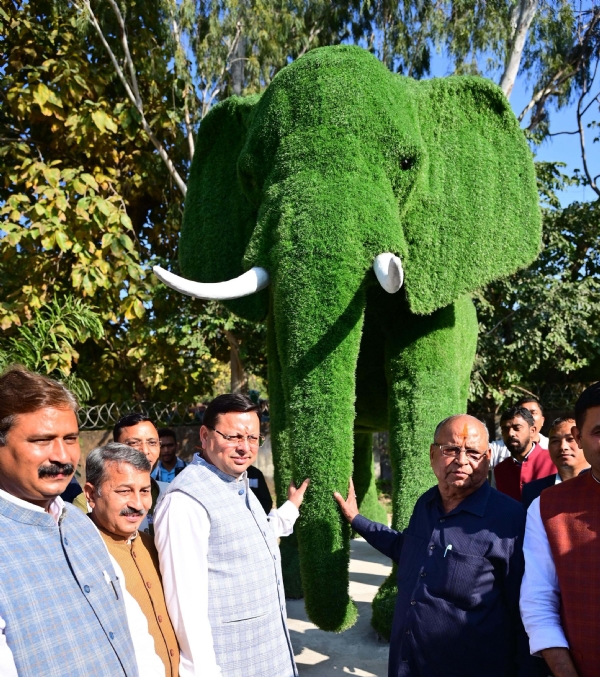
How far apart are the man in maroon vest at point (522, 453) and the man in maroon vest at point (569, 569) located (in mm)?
1894

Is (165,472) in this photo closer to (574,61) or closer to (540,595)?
(540,595)

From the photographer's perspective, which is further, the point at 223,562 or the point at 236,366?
the point at 236,366

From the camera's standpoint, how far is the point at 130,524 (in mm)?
1889

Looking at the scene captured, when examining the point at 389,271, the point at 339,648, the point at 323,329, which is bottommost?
the point at 339,648

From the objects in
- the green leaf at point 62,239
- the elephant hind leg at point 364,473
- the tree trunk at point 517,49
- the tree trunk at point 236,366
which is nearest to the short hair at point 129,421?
the elephant hind leg at point 364,473

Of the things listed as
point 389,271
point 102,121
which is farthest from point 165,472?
point 102,121

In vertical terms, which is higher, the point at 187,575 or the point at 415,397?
the point at 415,397

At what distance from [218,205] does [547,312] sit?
570 centimetres

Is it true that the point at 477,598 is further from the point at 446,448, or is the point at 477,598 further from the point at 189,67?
the point at 189,67

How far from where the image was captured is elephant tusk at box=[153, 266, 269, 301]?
9.97ft

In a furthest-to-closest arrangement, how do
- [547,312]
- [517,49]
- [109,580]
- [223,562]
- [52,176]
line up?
[517,49], [547,312], [52,176], [223,562], [109,580]

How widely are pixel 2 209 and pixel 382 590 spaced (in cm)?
634

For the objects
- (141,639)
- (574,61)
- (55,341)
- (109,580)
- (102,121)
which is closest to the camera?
(109,580)

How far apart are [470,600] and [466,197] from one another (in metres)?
2.40
